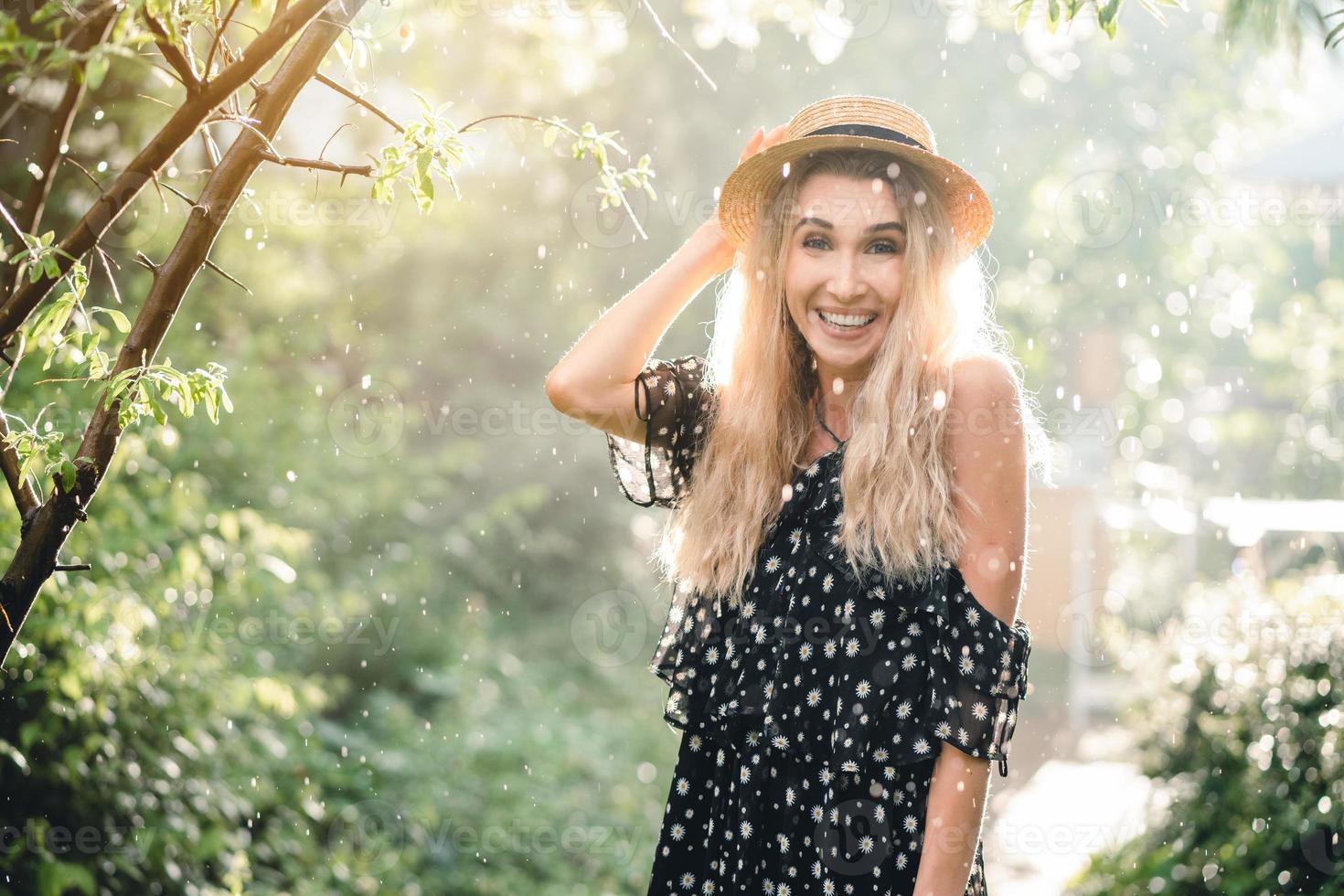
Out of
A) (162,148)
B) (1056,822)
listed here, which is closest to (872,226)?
(162,148)

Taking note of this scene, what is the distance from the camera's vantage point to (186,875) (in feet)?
10.6

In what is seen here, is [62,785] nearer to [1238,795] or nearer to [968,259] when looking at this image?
[968,259]

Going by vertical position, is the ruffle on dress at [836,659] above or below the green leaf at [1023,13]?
below

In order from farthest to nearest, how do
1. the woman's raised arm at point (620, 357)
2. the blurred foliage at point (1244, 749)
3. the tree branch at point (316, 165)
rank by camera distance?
the blurred foliage at point (1244, 749), the woman's raised arm at point (620, 357), the tree branch at point (316, 165)

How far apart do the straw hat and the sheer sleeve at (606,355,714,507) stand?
12.1 inches

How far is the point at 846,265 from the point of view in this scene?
6.66ft

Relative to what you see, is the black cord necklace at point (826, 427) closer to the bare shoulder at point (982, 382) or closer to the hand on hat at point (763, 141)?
the bare shoulder at point (982, 382)

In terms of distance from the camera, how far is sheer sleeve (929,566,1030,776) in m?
1.79

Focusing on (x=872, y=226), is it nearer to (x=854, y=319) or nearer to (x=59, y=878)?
(x=854, y=319)

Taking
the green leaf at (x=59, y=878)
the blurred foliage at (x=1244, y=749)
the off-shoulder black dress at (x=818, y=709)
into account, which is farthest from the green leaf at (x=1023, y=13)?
the blurred foliage at (x=1244, y=749)

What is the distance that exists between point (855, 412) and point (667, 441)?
393 mm

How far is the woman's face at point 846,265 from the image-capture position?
204 cm

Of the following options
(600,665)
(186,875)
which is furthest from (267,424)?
(600,665)

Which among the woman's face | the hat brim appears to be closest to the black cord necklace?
the woman's face
